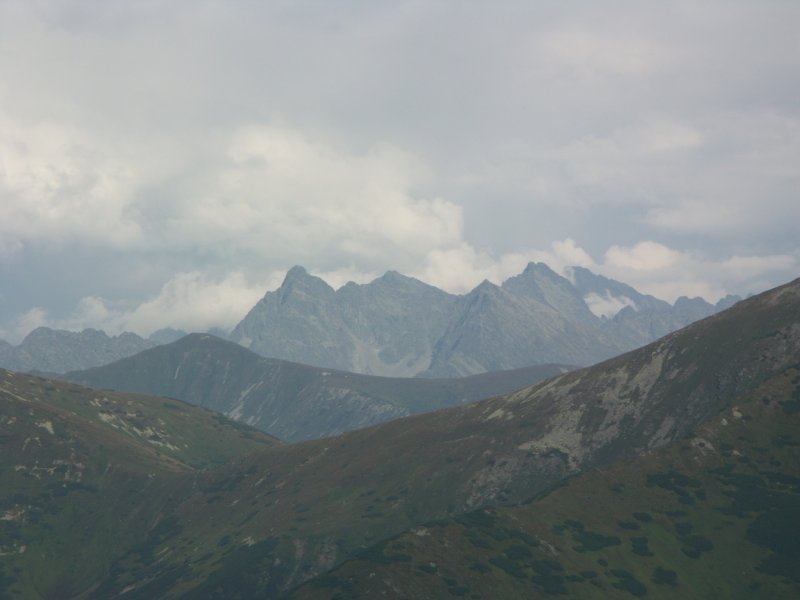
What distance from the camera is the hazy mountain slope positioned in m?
159

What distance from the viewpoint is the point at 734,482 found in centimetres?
19675

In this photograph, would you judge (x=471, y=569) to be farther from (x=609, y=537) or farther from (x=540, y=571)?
(x=609, y=537)

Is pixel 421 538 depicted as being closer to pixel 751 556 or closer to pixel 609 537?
pixel 609 537

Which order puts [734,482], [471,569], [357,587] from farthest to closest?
[734,482]
[471,569]
[357,587]

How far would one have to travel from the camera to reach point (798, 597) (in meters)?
159

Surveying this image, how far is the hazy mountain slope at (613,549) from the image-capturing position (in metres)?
159

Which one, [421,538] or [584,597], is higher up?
[421,538]

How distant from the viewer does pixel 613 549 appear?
584 ft

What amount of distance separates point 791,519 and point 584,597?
54.7m

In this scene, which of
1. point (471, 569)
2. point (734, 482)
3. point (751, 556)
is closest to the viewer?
point (471, 569)

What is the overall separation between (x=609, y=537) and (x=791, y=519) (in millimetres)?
38644

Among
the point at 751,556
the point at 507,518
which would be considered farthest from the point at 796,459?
the point at 507,518

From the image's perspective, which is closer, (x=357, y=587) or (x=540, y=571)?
(x=357, y=587)

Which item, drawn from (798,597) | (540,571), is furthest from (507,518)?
(798,597)
